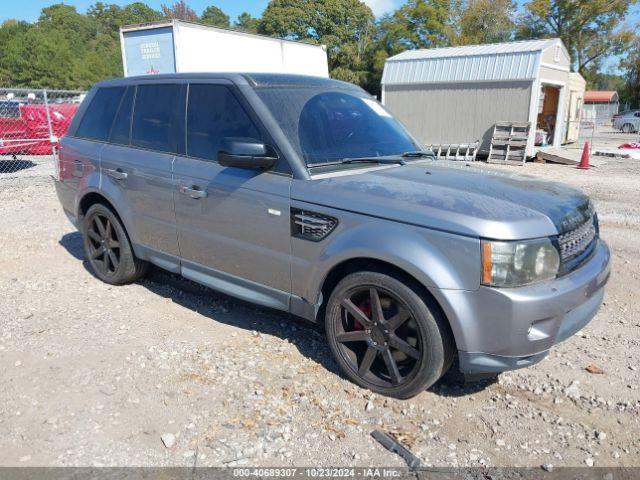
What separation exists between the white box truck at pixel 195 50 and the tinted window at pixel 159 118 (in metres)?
8.48

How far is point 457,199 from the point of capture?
296 centimetres

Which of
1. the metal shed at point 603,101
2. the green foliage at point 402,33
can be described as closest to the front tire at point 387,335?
the green foliage at point 402,33

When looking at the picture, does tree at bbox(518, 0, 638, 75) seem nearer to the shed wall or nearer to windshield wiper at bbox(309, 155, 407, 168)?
the shed wall

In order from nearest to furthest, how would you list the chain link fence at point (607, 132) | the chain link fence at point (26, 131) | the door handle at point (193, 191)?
the door handle at point (193, 191)
the chain link fence at point (26, 131)
the chain link fence at point (607, 132)

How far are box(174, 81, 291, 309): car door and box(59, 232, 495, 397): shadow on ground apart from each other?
46cm

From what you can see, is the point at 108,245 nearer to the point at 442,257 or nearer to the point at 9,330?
the point at 9,330

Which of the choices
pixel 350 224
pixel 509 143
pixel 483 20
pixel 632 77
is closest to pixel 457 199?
pixel 350 224

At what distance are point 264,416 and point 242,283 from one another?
1.10 m

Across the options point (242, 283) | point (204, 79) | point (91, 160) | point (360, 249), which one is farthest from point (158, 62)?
point (360, 249)

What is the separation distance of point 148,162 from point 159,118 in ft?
1.29

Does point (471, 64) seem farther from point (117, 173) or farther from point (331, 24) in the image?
point (331, 24)

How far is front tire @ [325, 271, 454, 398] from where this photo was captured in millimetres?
2947

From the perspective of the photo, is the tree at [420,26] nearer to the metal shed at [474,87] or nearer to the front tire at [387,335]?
the metal shed at [474,87]

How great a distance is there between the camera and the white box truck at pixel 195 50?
12.5 meters
